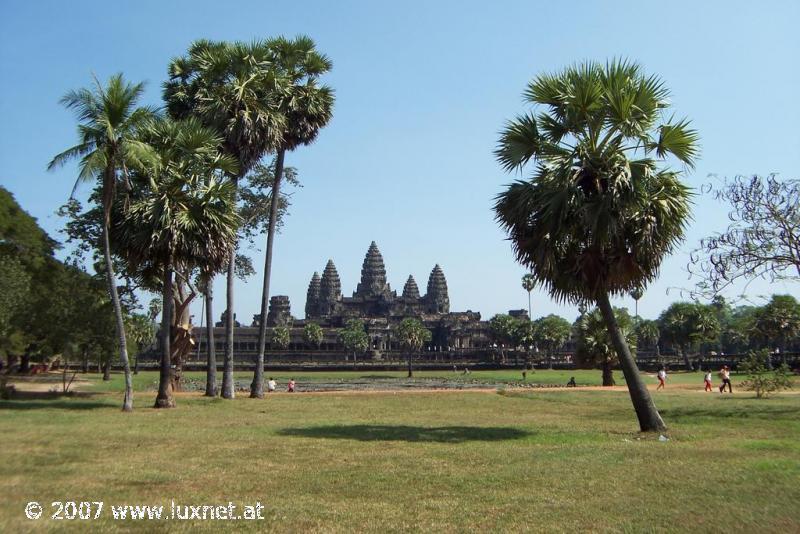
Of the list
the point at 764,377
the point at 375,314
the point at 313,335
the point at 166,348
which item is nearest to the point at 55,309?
the point at 166,348

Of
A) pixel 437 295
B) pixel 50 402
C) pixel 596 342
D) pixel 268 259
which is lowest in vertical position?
pixel 50 402

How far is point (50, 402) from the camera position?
21.9 meters

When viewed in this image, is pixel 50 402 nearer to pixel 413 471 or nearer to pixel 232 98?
pixel 232 98

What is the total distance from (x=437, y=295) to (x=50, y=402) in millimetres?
137704

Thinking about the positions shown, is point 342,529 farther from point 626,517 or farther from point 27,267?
point 27,267

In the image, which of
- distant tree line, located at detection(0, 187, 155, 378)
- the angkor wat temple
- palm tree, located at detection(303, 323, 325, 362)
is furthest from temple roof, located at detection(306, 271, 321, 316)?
distant tree line, located at detection(0, 187, 155, 378)

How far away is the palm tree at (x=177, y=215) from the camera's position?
19688mm

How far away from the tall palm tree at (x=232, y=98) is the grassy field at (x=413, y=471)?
10683 mm

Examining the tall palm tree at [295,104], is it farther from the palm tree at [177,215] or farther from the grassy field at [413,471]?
the grassy field at [413,471]

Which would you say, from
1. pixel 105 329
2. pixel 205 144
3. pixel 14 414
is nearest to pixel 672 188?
pixel 205 144

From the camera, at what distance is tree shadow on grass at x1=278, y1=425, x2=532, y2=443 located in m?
14.0

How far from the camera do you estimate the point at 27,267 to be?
41.1 m

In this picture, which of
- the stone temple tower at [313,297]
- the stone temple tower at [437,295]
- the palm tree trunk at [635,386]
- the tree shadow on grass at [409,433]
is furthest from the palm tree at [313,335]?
the palm tree trunk at [635,386]

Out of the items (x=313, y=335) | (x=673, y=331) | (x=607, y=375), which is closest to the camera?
(x=607, y=375)
